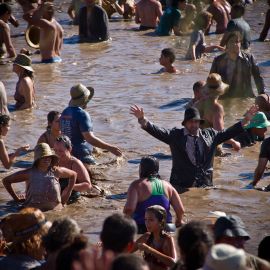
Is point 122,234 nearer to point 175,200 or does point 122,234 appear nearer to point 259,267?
point 259,267

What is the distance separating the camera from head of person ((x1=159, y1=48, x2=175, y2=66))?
1768 centimetres

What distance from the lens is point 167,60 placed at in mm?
17875

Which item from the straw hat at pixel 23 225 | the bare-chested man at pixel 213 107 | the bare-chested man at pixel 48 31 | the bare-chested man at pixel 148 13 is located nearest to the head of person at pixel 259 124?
the bare-chested man at pixel 213 107

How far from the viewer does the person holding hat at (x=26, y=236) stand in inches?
283

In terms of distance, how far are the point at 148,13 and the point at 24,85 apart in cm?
825

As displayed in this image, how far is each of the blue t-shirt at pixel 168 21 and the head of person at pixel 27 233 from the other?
15.1m

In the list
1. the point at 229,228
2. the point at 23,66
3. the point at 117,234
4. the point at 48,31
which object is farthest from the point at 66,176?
the point at 48,31

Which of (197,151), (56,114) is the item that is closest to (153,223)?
(197,151)

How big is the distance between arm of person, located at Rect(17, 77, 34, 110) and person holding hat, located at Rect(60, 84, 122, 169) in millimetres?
3376

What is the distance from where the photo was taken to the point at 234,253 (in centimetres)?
562

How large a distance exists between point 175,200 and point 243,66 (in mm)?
6406

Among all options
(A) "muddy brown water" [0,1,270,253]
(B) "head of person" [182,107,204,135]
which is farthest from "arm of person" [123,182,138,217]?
(B) "head of person" [182,107,204,135]

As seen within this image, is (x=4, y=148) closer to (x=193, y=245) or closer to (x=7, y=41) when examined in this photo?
(x=193, y=245)

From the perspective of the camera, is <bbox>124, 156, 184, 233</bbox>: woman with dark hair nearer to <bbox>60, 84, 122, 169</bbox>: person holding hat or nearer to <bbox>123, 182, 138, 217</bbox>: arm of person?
<bbox>123, 182, 138, 217</bbox>: arm of person
